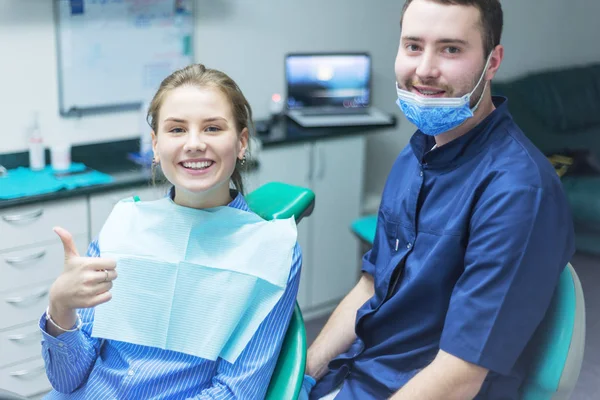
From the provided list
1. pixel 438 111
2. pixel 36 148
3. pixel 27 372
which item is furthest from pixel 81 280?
pixel 36 148

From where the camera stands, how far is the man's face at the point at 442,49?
1.36 meters

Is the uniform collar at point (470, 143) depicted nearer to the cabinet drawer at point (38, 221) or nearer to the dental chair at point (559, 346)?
the dental chair at point (559, 346)

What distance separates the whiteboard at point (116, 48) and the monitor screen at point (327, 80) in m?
0.55

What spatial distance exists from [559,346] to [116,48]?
2.26 meters

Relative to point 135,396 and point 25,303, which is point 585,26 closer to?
point 25,303

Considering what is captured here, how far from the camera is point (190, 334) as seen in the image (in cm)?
142

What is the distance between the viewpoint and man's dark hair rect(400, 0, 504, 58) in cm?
136

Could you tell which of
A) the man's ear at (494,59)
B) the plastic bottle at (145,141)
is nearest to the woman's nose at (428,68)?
the man's ear at (494,59)

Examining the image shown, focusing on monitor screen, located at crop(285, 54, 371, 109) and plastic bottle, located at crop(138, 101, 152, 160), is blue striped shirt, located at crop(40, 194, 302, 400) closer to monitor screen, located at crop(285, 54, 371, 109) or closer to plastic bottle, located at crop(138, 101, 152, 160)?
plastic bottle, located at crop(138, 101, 152, 160)

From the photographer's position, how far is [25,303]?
257 centimetres

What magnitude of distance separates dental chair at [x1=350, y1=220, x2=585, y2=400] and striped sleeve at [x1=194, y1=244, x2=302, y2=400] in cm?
46

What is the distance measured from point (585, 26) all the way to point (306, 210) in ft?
12.4

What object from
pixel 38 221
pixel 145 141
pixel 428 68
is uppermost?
pixel 428 68

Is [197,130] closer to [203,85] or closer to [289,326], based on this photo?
[203,85]
